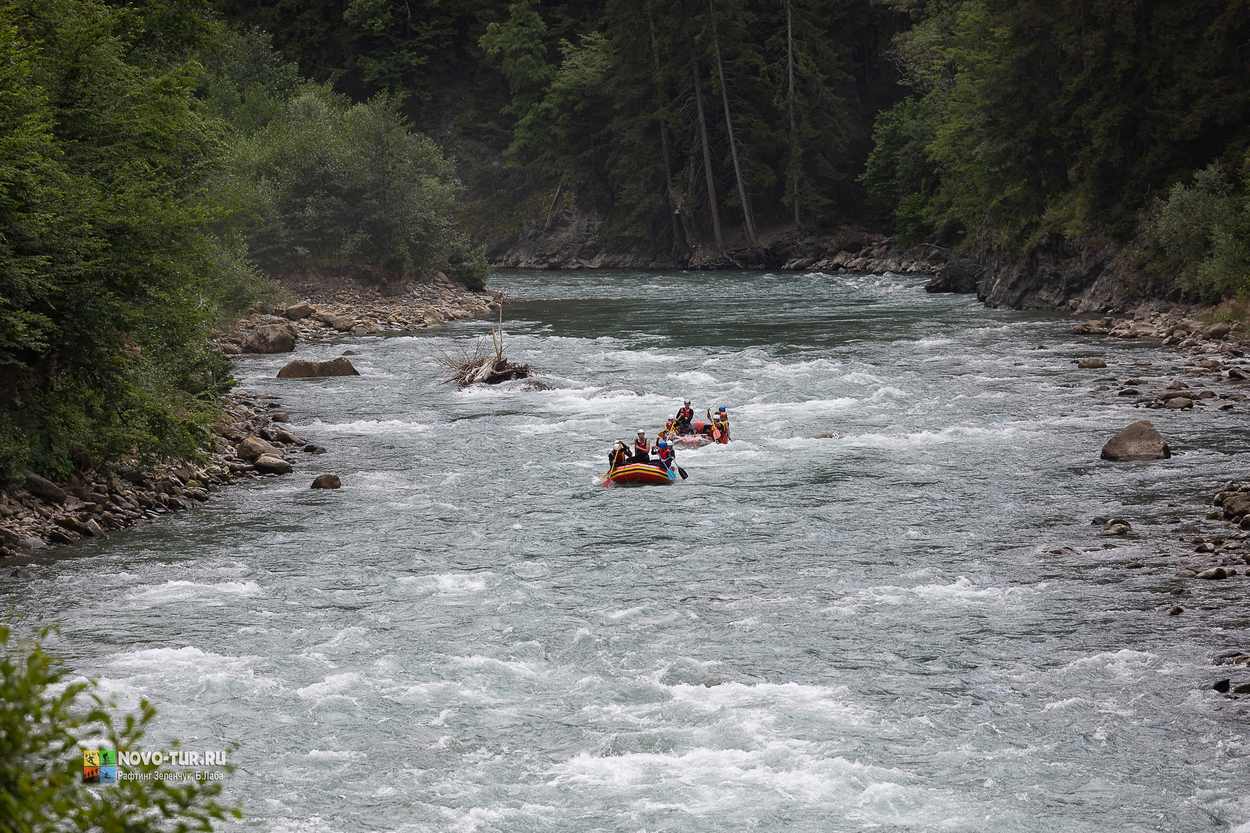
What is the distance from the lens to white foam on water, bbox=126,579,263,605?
65.4 feet

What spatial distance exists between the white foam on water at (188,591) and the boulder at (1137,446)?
55.9ft

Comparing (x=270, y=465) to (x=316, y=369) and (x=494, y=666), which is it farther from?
(x=316, y=369)

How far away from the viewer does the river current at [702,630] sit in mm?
14078

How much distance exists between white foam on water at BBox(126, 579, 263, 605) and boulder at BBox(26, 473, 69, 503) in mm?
4293

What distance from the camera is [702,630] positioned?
18.7 meters

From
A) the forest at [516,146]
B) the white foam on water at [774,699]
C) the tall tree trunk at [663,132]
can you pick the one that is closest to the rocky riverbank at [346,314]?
the forest at [516,146]

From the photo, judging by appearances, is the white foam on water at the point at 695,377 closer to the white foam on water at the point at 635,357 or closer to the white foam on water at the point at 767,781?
the white foam on water at the point at 635,357

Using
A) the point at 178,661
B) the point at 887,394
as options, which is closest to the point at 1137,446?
the point at 887,394

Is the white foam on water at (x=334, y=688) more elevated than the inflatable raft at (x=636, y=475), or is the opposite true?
the inflatable raft at (x=636, y=475)

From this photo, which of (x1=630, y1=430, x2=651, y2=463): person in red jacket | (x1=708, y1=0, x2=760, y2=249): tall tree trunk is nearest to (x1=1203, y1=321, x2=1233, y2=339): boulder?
(x1=630, y1=430, x2=651, y2=463): person in red jacket

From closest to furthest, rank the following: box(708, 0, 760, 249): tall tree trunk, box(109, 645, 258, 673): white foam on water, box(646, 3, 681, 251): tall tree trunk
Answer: box(109, 645, 258, 673): white foam on water
box(708, 0, 760, 249): tall tree trunk
box(646, 3, 681, 251): tall tree trunk

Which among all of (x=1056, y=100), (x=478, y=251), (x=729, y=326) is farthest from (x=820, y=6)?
(x=729, y=326)

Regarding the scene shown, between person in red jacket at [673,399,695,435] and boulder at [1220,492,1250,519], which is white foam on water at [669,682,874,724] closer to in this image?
boulder at [1220,492,1250,519]

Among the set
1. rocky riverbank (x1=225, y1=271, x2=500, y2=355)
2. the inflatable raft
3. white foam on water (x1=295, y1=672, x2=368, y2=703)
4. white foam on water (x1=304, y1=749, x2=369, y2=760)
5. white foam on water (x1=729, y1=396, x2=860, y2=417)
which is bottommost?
white foam on water (x1=304, y1=749, x2=369, y2=760)
